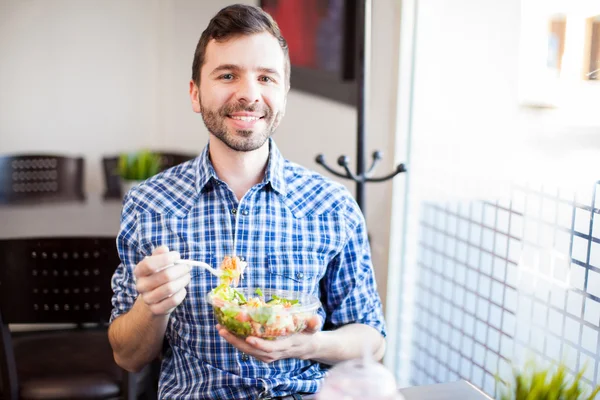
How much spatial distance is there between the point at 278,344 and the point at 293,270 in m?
0.31

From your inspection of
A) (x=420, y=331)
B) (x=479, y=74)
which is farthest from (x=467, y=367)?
(x=479, y=74)

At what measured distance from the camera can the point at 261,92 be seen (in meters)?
1.44

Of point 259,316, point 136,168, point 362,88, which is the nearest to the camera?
point 259,316

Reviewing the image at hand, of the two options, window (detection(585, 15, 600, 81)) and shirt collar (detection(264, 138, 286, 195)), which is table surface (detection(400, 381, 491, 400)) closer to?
shirt collar (detection(264, 138, 286, 195))

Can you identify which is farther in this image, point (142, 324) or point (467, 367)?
point (467, 367)

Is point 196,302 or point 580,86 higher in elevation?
point 580,86

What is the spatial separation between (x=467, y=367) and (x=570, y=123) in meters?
0.78

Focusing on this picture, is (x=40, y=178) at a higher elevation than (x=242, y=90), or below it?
below

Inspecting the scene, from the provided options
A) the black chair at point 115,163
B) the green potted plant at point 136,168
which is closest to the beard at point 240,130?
the green potted plant at point 136,168

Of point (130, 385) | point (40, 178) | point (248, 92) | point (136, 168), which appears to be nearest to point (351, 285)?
point (248, 92)

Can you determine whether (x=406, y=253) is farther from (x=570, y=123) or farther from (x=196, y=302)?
(x=196, y=302)

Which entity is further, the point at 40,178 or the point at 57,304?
the point at 40,178

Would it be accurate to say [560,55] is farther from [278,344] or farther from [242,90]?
[278,344]

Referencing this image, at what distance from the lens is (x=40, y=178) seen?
326cm
